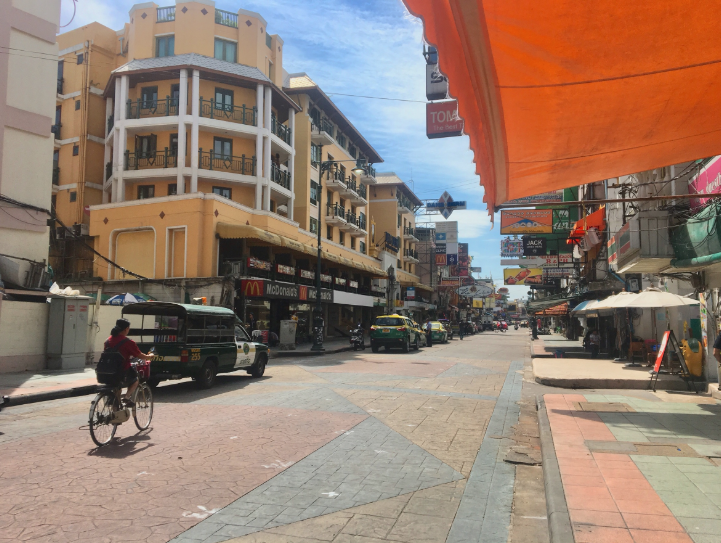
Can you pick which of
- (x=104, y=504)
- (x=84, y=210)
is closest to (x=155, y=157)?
(x=84, y=210)

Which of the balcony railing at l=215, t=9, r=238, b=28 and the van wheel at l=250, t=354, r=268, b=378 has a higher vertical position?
the balcony railing at l=215, t=9, r=238, b=28

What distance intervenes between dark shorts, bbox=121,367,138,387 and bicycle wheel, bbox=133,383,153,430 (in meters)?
0.28

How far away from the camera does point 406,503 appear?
5254 millimetres

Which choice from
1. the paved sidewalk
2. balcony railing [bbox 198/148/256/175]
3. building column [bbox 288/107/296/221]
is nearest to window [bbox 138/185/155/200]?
balcony railing [bbox 198/148/256/175]

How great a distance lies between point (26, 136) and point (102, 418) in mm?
15685

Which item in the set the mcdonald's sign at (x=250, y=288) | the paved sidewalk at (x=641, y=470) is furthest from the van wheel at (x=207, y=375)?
the mcdonald's sign at (x=250, y=288)

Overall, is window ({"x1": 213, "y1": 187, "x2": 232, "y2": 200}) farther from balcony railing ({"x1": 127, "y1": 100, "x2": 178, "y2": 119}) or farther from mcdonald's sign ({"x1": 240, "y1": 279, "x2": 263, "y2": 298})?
mcdonald's sign ({"x1": 240, "y1": 279, "x2": 263, "y2": 298})

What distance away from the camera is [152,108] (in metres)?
31.1

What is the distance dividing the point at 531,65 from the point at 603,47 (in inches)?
17.3

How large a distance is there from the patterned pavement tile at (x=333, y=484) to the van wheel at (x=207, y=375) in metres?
5.83

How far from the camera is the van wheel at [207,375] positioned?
12.7 meters

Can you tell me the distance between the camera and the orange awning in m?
3.02

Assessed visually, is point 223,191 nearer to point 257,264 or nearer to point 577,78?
point 257,264

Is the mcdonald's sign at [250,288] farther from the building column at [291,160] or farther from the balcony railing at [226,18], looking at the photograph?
the balcony railing at [226,18]
